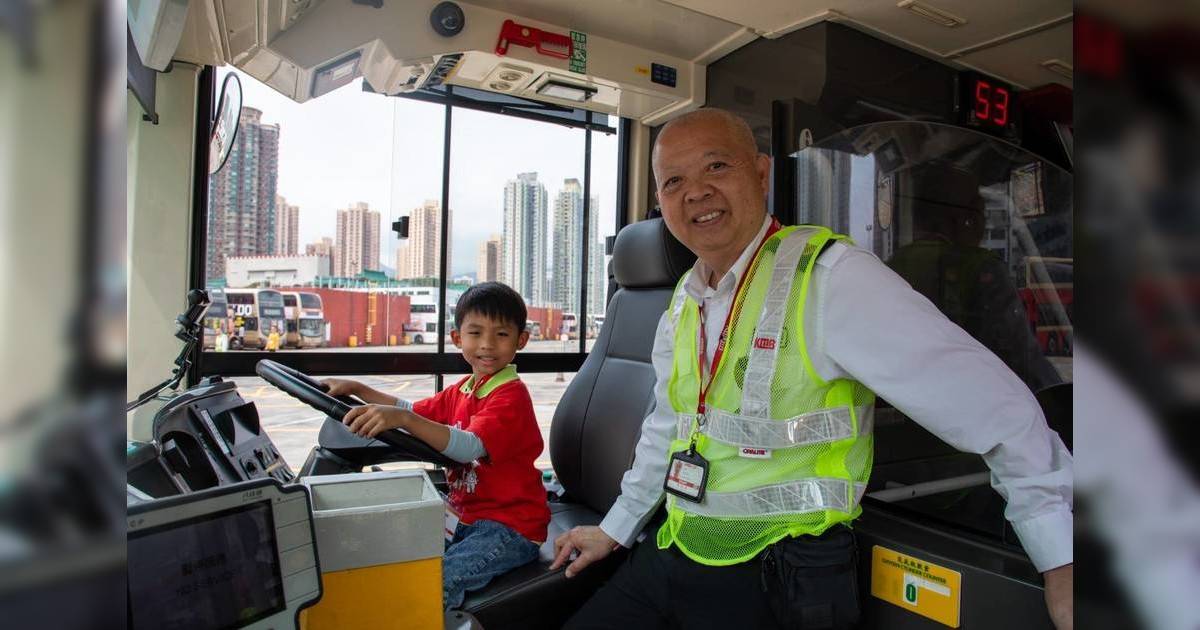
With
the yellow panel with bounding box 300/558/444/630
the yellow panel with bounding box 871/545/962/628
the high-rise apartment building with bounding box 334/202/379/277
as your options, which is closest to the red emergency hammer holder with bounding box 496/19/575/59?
the high-rise apartment building with bounding box 334/202/379/277

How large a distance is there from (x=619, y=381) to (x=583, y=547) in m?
0.62

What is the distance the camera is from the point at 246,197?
2561 millimetres

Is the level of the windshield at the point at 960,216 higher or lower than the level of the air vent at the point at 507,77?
lower

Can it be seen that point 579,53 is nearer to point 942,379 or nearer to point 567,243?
point 567,243

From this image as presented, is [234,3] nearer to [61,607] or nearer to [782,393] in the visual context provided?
[782,393]

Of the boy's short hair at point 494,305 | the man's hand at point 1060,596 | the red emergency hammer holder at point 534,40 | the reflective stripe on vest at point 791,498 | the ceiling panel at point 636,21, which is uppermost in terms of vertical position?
the ceiling panel at point 636,21

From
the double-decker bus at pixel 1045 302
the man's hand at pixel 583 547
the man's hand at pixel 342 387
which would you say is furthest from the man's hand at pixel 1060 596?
the man's hand at pixel 342 387

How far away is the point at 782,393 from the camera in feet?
4.11

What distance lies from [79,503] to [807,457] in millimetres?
1180

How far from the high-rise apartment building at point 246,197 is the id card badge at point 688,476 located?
190cm

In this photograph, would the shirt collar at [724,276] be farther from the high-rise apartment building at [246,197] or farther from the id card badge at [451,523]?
the high-rise apartment building at [246,197]

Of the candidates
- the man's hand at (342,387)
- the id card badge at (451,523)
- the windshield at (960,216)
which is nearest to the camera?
the id card badge at (451,523)

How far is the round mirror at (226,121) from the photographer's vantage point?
195cm

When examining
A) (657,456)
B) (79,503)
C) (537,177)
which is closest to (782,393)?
(657,456)
